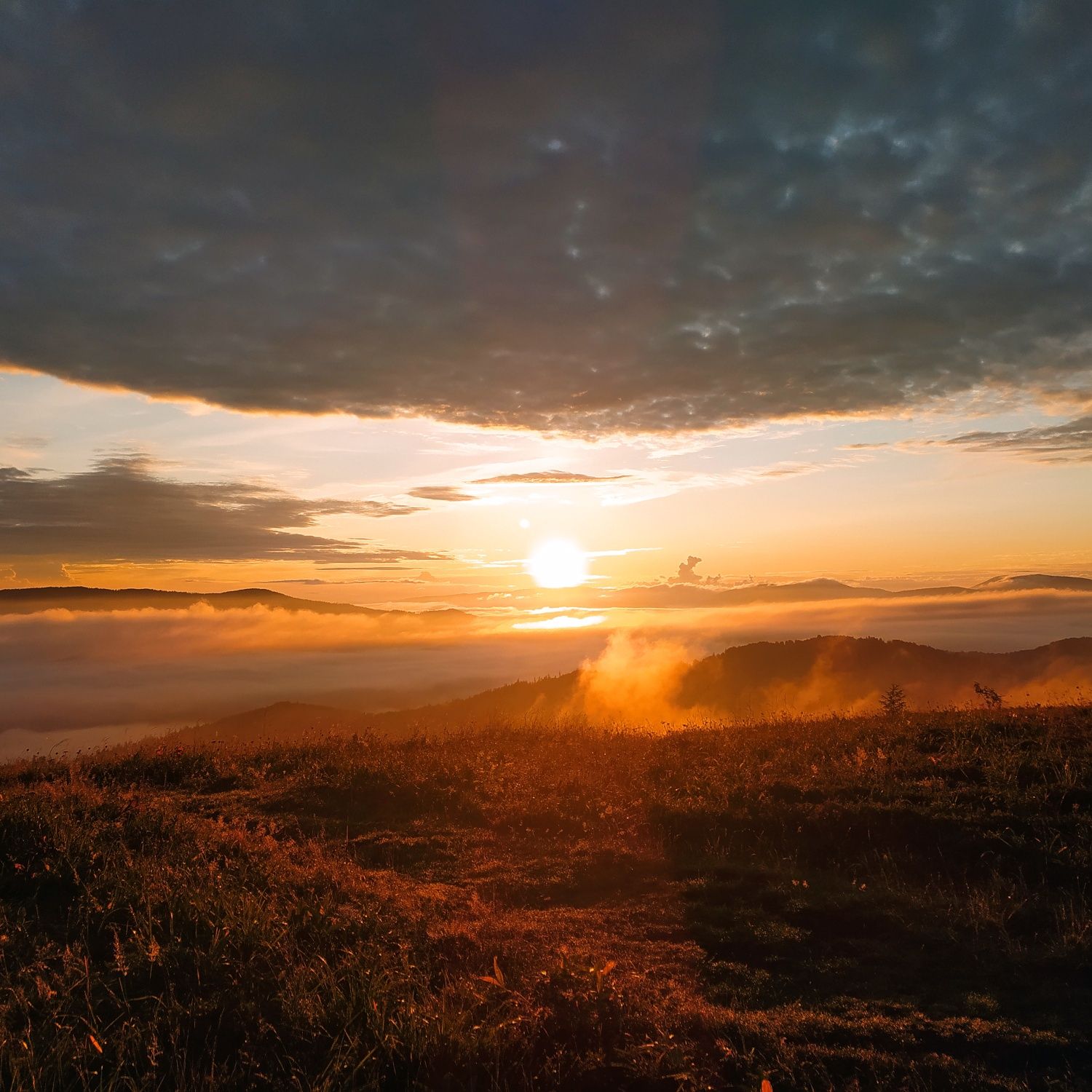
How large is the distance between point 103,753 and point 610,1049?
13361mm

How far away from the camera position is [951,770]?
11.1 meters

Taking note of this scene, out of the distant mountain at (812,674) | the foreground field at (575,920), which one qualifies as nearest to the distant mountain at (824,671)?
the distant mountain at (812,674)

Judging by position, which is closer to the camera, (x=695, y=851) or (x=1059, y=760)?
(x=695, y=851)

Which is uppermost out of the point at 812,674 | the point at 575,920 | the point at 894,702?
the point at 894,702

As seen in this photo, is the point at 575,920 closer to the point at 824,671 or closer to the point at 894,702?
the point at 894,702

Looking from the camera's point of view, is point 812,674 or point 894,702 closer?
point 894,702

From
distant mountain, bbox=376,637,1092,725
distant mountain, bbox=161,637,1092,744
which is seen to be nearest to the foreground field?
distant mountain, bbox=161,637,1092,744

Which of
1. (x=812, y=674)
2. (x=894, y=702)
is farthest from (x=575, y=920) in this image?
(x=812, y=674)

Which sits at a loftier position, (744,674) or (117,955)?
(117,955)

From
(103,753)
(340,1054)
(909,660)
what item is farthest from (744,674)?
(340,1054)

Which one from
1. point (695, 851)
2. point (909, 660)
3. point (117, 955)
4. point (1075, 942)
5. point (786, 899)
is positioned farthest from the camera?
point (909, 660)

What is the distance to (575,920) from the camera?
7.63 m

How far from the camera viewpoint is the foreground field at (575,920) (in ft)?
16.3

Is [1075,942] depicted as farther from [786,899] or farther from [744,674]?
[744,674]
